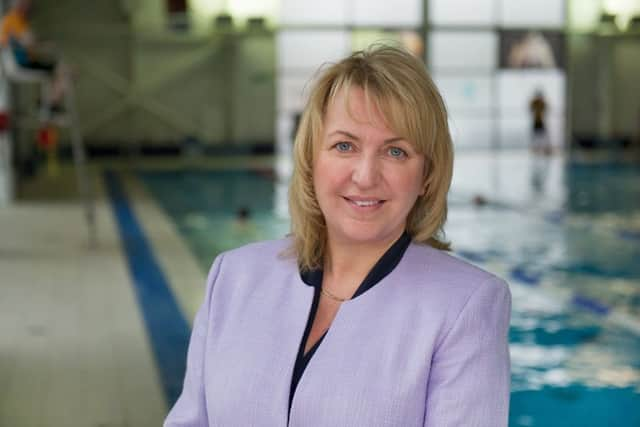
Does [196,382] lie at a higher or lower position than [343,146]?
lower

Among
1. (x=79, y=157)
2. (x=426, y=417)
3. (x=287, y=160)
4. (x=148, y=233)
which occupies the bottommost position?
(x=287, y=160)

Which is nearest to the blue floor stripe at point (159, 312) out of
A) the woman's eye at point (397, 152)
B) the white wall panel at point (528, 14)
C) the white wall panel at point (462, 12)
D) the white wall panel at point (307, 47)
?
the woman's eye at point (397, 152)

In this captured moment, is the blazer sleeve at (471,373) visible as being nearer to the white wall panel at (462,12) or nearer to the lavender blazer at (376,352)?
the lavender blazer at (376,352)

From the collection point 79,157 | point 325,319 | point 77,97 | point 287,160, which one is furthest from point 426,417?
point 77,97

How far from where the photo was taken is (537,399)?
15.1 ft

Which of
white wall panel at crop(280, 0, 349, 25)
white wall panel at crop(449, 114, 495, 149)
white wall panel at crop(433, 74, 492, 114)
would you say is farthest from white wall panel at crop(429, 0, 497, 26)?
white wall panel at crop(449, 114, 495, 149)

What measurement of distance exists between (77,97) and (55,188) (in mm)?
8945

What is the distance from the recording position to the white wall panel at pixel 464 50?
2623cm

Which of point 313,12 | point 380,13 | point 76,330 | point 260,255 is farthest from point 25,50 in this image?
point 380,13

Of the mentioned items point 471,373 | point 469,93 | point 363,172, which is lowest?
point 469,93

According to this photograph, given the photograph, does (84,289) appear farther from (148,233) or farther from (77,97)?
(77,97)

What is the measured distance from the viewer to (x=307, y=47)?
83.4ft

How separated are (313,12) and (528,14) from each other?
5.73 m

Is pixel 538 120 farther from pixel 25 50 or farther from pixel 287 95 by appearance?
pixel 25 50
